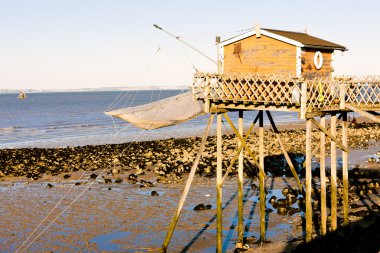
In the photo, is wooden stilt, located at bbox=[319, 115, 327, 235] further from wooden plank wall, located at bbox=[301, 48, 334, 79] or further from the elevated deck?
wooden plank wall, located at bbox=[301, 48, 334, 79]

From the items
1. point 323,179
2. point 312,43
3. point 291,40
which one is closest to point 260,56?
point 291,40

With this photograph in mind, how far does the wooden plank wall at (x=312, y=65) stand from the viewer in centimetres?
1894

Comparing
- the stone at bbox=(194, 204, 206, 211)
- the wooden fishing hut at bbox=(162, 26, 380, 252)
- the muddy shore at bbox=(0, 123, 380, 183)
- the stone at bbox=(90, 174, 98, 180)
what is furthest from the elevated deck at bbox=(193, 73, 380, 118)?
the stone at bbox=(90, 174, 98, 180)

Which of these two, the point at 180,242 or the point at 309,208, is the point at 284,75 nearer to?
the point at 309,208

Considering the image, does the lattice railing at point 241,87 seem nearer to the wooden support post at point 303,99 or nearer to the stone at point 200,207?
the wooden support post at point 303,99

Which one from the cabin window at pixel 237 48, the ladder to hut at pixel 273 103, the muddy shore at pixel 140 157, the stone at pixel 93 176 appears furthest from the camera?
the muddy shore at pixel 140 157

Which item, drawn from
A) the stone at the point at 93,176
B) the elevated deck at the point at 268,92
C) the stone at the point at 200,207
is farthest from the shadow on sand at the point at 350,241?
the stone at the point at 93,176

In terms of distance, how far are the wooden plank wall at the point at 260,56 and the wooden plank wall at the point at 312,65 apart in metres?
0.47

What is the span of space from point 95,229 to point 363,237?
12.8 m

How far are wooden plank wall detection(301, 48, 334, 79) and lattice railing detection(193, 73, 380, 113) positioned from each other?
53 cm

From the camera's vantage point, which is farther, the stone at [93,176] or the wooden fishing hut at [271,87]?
the stone at [93,176]

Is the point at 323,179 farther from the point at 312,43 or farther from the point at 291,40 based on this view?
the point at 291,40

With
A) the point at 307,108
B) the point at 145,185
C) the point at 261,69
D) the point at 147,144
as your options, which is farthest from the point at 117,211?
the point at 147,144

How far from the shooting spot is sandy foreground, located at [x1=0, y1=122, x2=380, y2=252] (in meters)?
20.8
